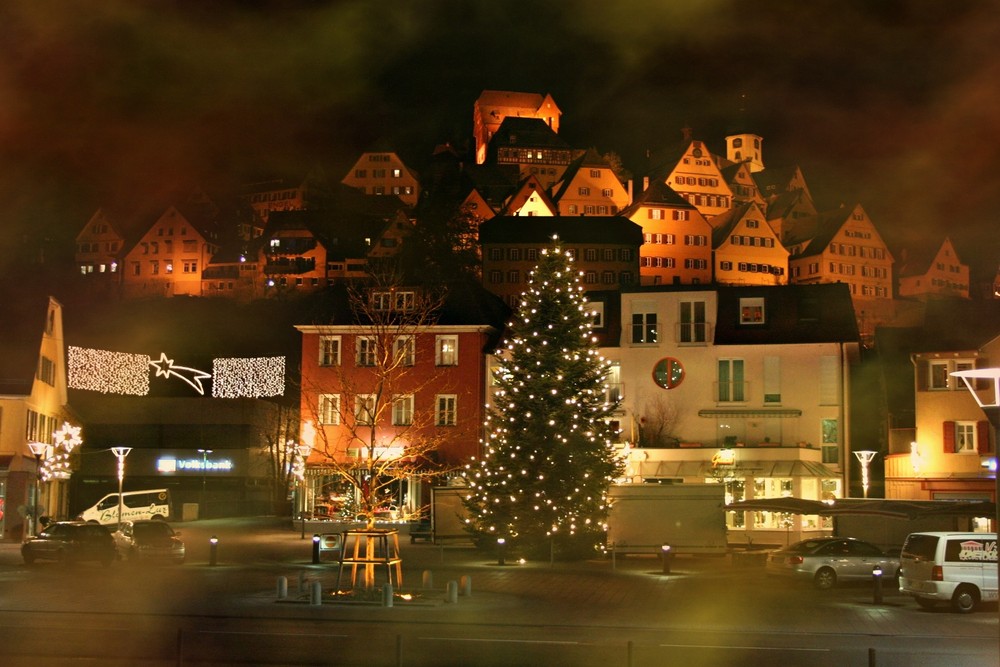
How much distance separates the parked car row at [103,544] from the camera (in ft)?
133

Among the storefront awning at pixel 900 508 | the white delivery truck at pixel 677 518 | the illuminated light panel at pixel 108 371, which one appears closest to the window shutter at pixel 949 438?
the storefront awning at pixel 900 508

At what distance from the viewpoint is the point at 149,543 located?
41906 mm

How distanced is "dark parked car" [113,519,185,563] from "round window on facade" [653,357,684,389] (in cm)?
2617

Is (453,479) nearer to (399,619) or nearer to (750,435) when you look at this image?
(750,435)

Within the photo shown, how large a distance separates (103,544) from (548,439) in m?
16.4

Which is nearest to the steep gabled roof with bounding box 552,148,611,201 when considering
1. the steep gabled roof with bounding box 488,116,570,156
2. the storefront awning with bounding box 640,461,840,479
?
the steep gabled roof with bounding box 488,116,570,156

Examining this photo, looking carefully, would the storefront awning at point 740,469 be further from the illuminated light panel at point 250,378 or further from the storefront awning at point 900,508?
the illuminated light panel at point 250,378

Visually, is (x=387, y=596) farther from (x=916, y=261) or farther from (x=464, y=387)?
(x=916, y=261)

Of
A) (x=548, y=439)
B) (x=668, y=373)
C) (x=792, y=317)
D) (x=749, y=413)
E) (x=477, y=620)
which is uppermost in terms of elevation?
(x=792, y=317)

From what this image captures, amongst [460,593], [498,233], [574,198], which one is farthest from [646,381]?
[574,198]

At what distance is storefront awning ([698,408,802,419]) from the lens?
189 ft

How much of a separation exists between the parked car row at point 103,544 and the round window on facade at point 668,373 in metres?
26.0

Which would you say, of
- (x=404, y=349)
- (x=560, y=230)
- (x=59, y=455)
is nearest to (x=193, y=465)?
(x=59, y=455)

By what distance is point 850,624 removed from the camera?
26125 millimetres
